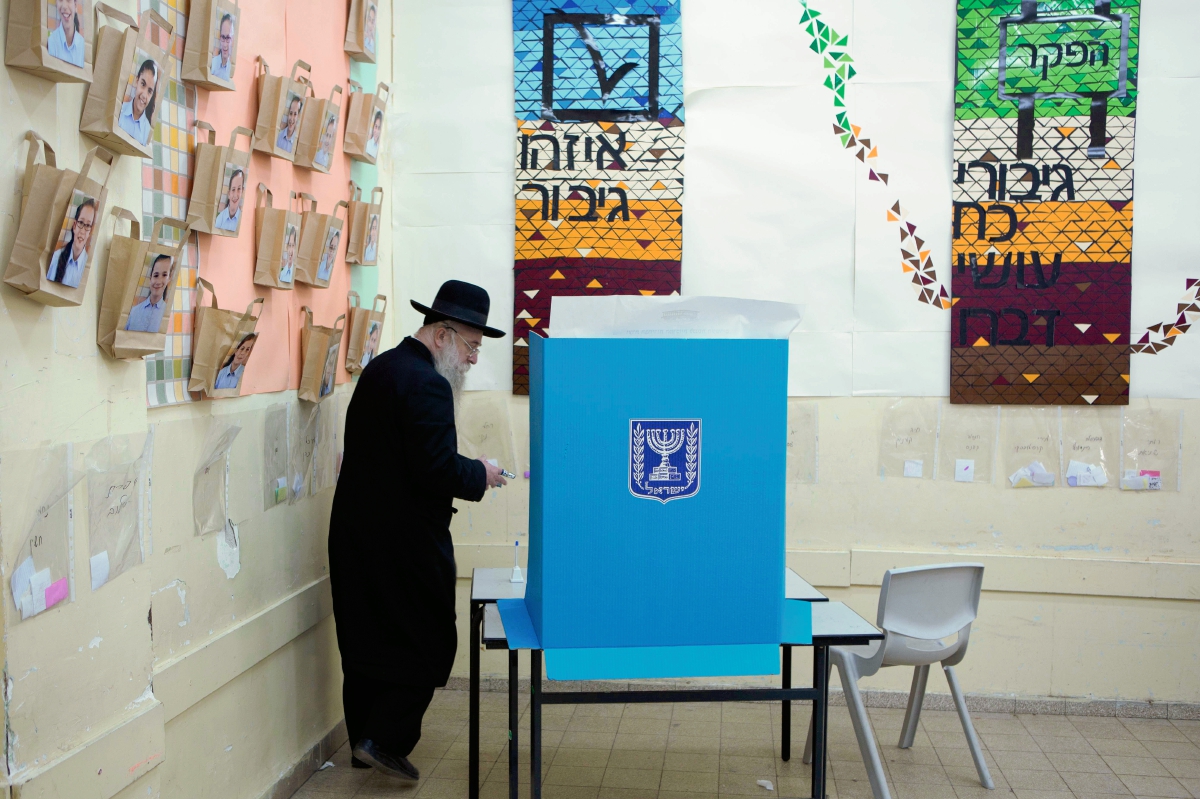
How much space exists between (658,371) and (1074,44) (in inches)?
101

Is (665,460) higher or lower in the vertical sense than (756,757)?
higher

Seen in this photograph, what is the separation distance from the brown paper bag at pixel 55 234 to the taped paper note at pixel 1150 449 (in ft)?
11.3

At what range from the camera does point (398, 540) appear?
9.16ft

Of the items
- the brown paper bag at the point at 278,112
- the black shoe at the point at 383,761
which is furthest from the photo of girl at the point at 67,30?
the black shoe at the point at 383,761

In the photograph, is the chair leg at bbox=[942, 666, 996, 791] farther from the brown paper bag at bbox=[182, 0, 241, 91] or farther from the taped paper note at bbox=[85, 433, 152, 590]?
the brown paper bag at bbox=[182, 0, 241, 91]

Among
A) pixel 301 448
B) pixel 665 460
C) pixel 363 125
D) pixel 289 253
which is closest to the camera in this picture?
pixel 665 460

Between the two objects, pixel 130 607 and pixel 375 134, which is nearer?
pixel 130 607

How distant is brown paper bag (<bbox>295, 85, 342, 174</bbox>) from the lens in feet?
9.26

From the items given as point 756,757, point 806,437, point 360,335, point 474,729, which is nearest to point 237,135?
point 360,335

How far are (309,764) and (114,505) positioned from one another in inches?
58.4

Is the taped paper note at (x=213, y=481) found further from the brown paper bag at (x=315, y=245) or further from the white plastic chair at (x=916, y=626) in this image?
the white plastic chair at (x=916, y=626)

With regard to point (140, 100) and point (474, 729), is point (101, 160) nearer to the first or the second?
point (140, 100)

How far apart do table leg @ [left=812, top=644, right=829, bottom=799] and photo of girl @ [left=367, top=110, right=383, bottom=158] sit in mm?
2246

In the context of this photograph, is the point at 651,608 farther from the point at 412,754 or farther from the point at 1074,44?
the point at 1074,44
